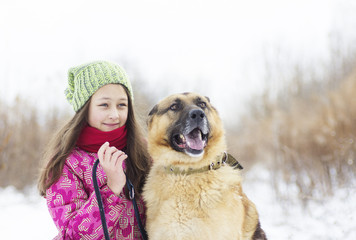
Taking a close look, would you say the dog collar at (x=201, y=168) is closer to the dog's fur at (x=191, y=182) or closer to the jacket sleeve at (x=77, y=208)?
the dog's fur at (x=191, y=182)

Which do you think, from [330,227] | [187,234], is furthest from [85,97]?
[330,227]

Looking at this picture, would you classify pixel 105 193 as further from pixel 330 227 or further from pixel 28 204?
pixel 28 204

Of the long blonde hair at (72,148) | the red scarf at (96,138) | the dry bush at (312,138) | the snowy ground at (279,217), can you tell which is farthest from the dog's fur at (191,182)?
the dry bush at (312,138)

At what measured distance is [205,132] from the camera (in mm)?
2336

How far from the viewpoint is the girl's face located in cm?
229

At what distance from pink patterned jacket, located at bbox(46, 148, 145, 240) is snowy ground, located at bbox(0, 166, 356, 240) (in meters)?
2.79

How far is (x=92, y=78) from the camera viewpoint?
7.53ft

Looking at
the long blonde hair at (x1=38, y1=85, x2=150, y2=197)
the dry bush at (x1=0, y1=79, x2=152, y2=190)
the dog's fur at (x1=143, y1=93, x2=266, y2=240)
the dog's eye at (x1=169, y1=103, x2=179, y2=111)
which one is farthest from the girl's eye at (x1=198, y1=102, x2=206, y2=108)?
the dry bush at (x1=0, y1=79, x2=152, y2=190)

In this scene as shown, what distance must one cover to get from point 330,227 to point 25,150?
629 cm

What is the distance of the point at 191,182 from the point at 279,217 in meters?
4.04

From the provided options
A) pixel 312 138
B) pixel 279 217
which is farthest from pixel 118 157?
pixel 312 138

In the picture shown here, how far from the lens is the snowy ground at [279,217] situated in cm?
443

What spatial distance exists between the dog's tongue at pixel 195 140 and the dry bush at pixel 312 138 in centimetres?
389

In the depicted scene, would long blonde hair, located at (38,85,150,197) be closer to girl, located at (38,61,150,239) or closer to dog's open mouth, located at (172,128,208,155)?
girl, located at (38,61,150,239)
